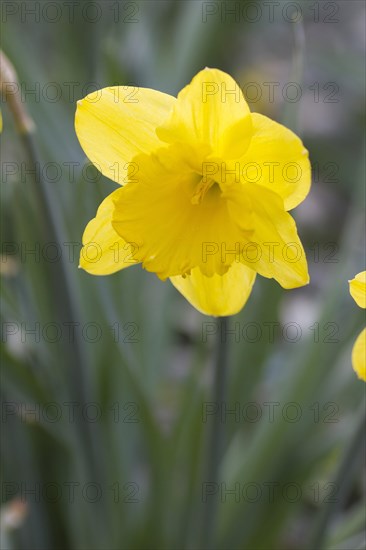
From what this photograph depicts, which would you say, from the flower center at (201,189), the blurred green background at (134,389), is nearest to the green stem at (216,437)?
the blurred green background at (134,389)

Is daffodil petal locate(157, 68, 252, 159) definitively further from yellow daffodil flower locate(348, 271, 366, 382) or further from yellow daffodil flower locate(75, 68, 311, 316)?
yellow daffodil flower locate(348, 271, 366, 382)

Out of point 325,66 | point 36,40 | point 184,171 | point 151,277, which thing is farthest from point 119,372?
point 36,40

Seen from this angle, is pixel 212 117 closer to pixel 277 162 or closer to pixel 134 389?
pixel 277 162

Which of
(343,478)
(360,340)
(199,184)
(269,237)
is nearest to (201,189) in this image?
(199,184)

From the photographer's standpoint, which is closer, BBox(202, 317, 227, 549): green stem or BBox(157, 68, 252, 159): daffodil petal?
BBox(157, 68, 252, 159): daffodil petal

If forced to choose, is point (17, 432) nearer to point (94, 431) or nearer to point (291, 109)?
point (94, 431)

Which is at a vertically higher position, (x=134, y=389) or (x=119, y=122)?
(x=119, y=122)

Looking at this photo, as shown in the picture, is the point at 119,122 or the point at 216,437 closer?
the point at 119,122

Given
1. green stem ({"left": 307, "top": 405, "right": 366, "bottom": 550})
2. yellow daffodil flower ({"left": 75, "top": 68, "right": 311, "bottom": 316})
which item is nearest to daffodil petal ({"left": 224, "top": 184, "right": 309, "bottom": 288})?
yellow daffodil flower ({"left": 75, "top": 68, "right": 311, "bottom": 316})
